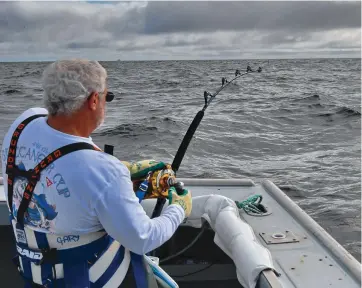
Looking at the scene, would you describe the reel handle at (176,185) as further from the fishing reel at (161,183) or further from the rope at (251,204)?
the rope at (251,204)

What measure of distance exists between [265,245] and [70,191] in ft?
4.97

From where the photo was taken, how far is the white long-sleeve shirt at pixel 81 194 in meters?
1.81

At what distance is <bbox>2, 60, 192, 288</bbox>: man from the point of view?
71.5 inches

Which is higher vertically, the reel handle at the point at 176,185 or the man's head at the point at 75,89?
the man's head at the point at 75,89

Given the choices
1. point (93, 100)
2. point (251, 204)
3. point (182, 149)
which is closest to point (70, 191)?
point (93, 100)

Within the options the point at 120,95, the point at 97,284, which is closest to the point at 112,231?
the point at 97,284

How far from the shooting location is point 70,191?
5.99 ft

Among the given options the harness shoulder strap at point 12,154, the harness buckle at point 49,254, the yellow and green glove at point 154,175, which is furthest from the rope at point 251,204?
the harness shoulder strap at point 12,154

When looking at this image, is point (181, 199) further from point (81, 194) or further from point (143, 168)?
point (81, 194)

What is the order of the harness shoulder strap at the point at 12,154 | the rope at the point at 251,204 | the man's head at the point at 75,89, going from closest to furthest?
the man's head at the point at 75,89 → the harness shoulder strap at the point at 12,154 → the rope at the point at 251,204

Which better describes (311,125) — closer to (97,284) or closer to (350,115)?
(350,115)

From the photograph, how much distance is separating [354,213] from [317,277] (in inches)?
175

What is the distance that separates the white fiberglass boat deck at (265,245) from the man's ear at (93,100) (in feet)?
4.19

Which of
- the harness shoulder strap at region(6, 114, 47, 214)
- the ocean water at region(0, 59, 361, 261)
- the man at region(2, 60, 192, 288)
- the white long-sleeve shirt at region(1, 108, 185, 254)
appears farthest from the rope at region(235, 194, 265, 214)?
the ocean water at region(0, 59, 361, 261)
